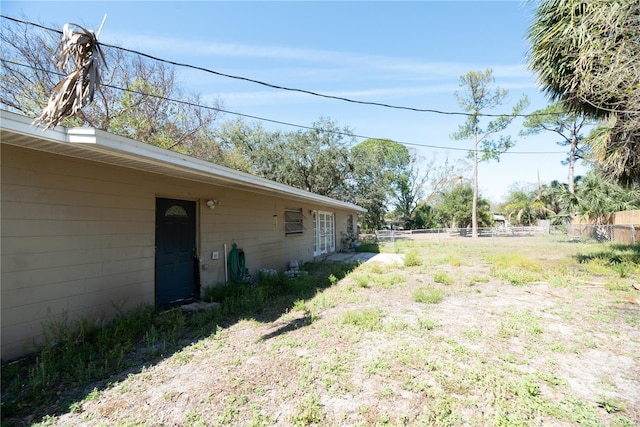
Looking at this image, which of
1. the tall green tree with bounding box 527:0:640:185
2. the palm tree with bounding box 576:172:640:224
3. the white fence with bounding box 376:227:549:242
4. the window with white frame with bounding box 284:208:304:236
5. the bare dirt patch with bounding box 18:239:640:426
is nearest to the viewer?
the bare dirt patch with bounding box 18:239:640:426

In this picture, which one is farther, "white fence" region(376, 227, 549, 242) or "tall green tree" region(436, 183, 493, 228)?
"tall green tree" region(436, 183, 493, 228)

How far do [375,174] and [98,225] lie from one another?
19561mm

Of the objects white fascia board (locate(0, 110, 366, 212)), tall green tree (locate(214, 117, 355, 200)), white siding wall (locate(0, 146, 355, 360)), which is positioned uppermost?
tall green tree (locate(214, 117, 355, 200))

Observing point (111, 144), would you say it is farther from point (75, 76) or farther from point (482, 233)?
point (482, 233)

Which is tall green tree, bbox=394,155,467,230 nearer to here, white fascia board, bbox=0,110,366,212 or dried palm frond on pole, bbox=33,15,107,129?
white fascia board, bbox=0,110,366,212

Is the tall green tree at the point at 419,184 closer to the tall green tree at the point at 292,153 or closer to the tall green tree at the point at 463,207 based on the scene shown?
the tall green tree at the point at 463,207

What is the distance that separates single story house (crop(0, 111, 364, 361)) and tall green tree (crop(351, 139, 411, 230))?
47.0 feet

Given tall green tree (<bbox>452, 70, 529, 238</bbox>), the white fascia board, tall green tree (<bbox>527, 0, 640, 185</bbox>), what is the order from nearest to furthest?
the white fascia board < tall green tree (<bbox>527, 0, 640, 185</bbox>) < tall green tree (<bbox>452, 70, 529, 238</bbox>)

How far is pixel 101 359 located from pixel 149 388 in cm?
94

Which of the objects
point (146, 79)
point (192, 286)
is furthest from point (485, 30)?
point (146, 79)

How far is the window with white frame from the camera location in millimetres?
9094

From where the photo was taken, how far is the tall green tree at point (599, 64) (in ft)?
13.9

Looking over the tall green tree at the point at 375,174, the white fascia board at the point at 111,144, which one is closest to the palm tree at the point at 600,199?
the tall green tree at the point at 375,174

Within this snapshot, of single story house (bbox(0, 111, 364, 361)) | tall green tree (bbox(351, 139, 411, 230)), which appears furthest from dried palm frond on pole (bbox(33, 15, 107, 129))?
tall green tree (bbox(351, 139, 411, 230))
